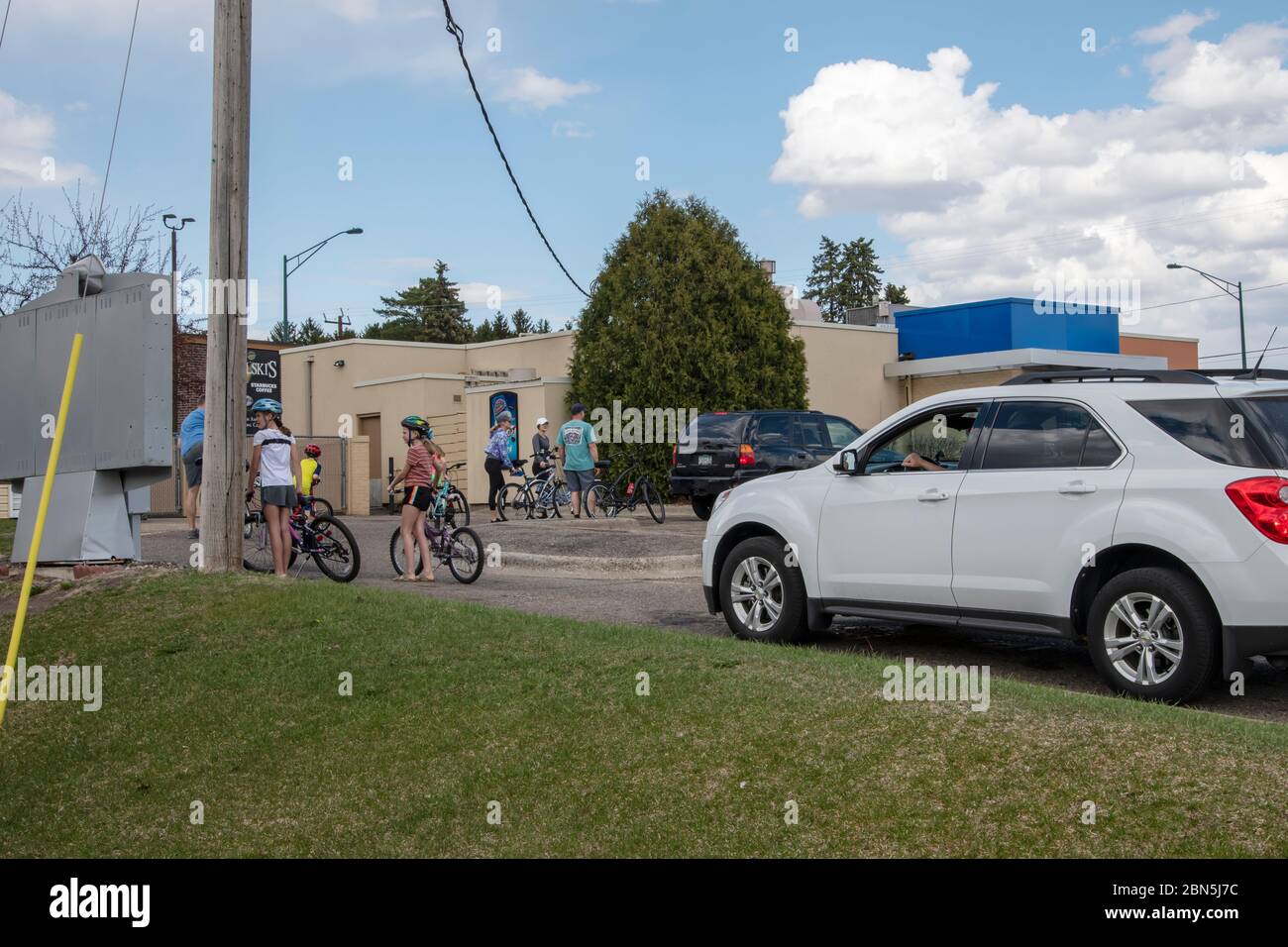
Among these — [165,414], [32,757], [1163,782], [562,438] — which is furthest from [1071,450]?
[562,438]

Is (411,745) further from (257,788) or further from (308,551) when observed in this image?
(308,551)

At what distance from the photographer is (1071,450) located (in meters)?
7.47

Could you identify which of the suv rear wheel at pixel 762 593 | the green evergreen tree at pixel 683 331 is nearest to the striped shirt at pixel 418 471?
the suv rear wheel at pixel 762 593

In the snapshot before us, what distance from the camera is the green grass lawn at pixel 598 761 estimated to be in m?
4.73

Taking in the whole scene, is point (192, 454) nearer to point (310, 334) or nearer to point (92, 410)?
point (92, 410)

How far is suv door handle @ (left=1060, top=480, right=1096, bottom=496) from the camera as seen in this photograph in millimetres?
7199

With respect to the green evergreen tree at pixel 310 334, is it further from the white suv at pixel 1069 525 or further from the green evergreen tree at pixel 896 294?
the white suv at pixel 1069 525

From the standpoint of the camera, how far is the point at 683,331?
27641 mm

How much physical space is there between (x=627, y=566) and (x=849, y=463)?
624 centimetres

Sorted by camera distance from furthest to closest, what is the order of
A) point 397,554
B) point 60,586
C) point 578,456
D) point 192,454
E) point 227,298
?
point 578,456 < point 192,454 < point 397,554 < point 227,298 < point 60,586

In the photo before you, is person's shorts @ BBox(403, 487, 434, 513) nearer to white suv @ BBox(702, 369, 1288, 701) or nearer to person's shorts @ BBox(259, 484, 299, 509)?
person's shorts @ BBox(259, 484, 299, 509)

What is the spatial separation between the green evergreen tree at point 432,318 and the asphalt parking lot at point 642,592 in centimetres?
6599

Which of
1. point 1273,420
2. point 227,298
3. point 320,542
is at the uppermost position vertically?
point 227,298

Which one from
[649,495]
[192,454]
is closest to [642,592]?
[192,454]
